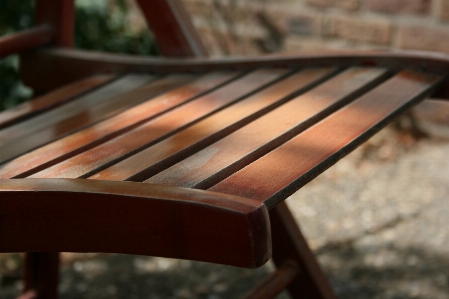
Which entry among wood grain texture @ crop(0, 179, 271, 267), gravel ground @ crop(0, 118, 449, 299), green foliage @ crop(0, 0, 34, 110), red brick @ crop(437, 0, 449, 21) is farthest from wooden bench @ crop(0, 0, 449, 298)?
red brick @ crop(437, 0, 449, 21)

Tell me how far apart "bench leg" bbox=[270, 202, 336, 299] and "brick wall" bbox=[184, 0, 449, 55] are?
4.52 feet

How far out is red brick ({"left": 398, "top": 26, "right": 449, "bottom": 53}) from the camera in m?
2.43

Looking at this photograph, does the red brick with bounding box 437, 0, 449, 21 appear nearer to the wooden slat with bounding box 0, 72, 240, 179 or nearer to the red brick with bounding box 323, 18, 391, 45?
the red brick with bounding box 323, 18, 391, 45

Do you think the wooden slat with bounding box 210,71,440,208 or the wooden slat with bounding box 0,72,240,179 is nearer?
the wooden slat with bounding box 210,71,440,208

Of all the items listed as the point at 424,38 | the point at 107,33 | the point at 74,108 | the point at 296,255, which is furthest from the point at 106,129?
the point at 107,33

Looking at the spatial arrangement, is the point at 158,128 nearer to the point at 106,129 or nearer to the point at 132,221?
the point at 106,129

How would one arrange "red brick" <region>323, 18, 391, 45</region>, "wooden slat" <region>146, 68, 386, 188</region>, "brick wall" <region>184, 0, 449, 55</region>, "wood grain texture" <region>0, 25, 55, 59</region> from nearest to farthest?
"wooden slat" <region>146, 68, 386, 188</region>, "wood grain texture" <region>0, 25, 55, 59</region>, "brick wall" <region>184, 0, 449, 55</region>, "red brick" <region>323, 18, 391, 45</region>

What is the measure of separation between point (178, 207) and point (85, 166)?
10.4 inches

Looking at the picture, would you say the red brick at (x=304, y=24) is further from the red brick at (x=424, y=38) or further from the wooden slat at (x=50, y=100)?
the wooden slat at (x=50, y=100)

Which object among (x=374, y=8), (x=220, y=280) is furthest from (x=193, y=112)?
(x=374, y=8)

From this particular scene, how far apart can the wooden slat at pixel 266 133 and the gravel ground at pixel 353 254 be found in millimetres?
873

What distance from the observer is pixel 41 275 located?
4.84 ft

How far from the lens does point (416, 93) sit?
3.48 ft

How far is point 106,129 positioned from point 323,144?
1.28 ft
